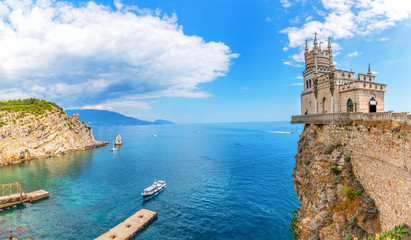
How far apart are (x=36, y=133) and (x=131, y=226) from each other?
3411 inches

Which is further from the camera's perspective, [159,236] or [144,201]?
[144,201]

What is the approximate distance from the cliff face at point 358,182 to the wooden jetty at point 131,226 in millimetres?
23623

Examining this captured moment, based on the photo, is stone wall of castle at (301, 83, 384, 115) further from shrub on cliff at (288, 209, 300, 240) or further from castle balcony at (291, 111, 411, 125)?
shrub on cliff at (288, 209, 300, 240)

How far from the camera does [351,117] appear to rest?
1866cm

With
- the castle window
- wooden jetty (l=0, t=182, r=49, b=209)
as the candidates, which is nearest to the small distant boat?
wooden jetty (l=0, t=182, r=49, b=209)

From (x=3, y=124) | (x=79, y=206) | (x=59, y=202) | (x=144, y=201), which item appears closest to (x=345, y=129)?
(x=144, y=201)

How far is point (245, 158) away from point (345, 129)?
6113 centimetres

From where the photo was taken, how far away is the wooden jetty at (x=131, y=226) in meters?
27.1

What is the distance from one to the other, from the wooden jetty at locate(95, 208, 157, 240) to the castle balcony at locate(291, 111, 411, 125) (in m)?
29.7

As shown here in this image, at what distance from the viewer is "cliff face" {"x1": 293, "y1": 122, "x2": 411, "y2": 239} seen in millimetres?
12598

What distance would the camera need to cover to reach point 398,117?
13.3 metres

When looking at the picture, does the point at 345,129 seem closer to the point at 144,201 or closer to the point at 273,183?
the point at 273,183

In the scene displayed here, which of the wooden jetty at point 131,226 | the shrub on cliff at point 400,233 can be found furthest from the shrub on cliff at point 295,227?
the wooden jetty at point 131,226

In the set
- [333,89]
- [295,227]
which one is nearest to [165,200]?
[295,227]
